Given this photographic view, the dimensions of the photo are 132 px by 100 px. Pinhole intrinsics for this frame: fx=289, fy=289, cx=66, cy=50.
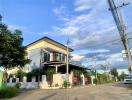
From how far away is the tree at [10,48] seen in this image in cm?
2675

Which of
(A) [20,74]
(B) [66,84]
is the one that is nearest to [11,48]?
(B) [66,84]

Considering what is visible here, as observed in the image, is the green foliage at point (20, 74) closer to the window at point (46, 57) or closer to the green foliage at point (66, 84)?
the window at point (46, 57)

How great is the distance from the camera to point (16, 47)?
2886cm

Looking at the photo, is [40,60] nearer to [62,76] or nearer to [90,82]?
[62,76]

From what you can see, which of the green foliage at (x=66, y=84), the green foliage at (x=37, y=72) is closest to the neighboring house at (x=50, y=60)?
the green foliage at (x=37, y=72)

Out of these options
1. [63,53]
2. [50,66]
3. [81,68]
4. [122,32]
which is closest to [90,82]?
[81,68]

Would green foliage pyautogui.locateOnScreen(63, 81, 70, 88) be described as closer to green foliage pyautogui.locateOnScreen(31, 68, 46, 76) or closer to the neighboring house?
the neighboring house

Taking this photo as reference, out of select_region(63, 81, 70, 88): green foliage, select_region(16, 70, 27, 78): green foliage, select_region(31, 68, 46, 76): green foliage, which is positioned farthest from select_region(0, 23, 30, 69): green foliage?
select_region(16, 70, 27, 78): green foliage

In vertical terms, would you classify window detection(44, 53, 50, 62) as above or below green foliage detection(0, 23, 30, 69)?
above

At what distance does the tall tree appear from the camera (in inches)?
1053

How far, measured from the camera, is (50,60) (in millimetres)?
48000

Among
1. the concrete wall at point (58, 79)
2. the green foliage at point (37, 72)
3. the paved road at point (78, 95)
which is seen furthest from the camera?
the green foliage at point (37, 72)

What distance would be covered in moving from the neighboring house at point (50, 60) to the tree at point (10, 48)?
1233 cm

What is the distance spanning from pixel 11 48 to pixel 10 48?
0.60 ft
